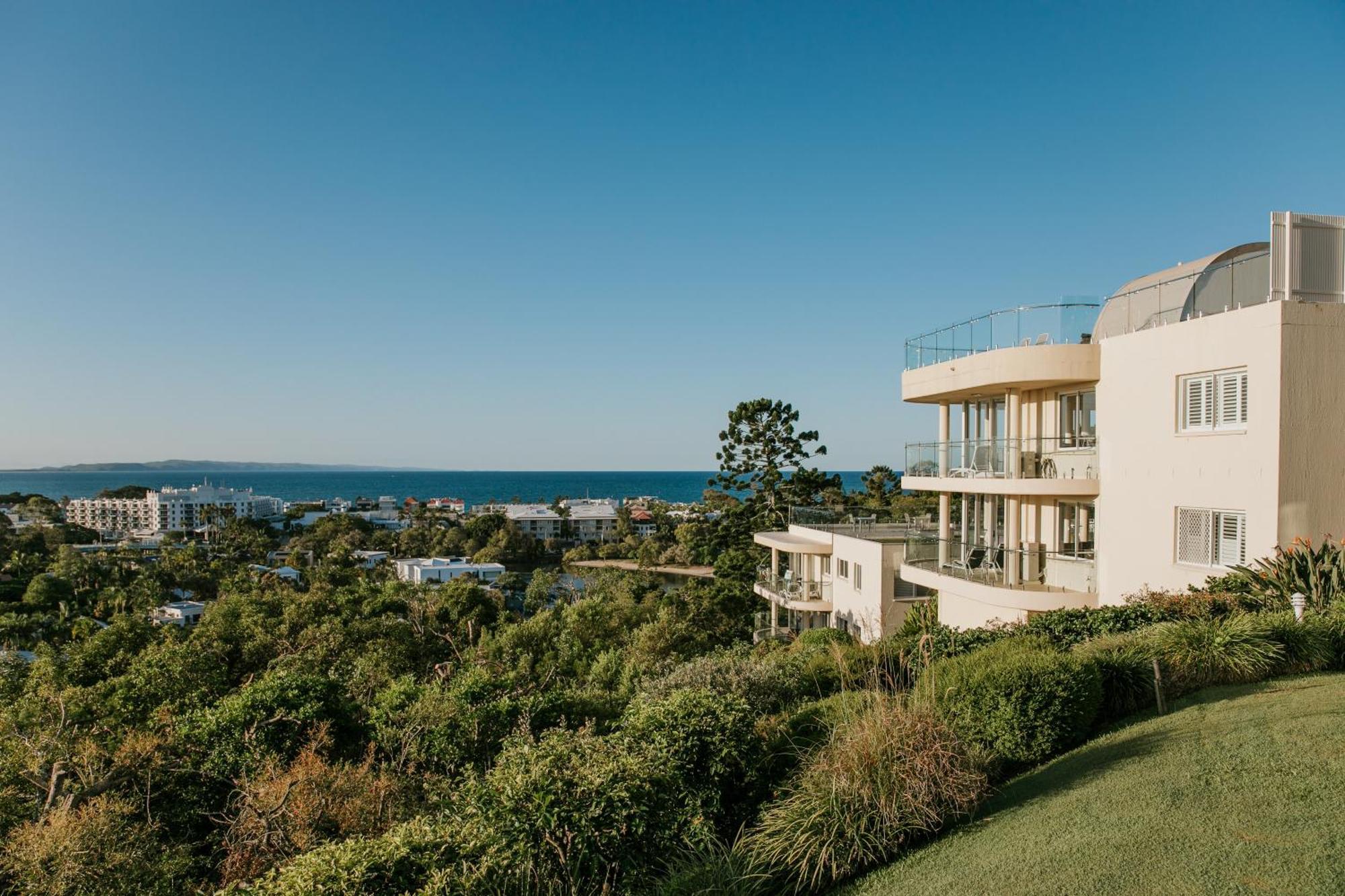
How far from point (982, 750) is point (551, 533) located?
98441 millimetres

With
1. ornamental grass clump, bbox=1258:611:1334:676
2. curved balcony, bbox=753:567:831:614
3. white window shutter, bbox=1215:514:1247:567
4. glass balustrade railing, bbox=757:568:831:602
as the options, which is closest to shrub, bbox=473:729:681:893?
ornamental grass clump, bbox=1258:611:1334:676

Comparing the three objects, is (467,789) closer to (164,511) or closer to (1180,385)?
(1180,385)

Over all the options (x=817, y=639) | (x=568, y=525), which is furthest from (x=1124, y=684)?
(x=568, y=525)

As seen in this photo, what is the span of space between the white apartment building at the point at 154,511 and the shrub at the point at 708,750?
4939 inches

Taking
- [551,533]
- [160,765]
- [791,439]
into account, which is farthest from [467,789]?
[551,533]

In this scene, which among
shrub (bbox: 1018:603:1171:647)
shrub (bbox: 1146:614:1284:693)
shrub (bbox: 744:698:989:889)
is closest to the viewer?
shrub (bbox: 744:698:989:889)

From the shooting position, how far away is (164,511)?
404 feet

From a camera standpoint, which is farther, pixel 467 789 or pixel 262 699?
pixel 262 699

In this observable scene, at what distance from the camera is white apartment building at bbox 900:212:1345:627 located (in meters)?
11.2

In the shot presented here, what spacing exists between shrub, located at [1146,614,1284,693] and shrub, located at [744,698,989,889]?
351 centimetres

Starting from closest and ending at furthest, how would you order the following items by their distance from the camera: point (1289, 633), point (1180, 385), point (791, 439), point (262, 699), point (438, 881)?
point (438, 881), point (1289, 633), point (262, 699), point (1180, 385), point (791, 439)

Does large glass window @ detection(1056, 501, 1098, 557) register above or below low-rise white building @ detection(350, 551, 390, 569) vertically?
above

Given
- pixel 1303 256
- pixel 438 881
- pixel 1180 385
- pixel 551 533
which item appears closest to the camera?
pixel 438 881

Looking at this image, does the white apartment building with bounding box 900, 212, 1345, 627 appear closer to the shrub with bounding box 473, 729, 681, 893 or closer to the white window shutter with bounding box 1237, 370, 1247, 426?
the white window shutter with bounding box 1237, 370, 1247, 426
